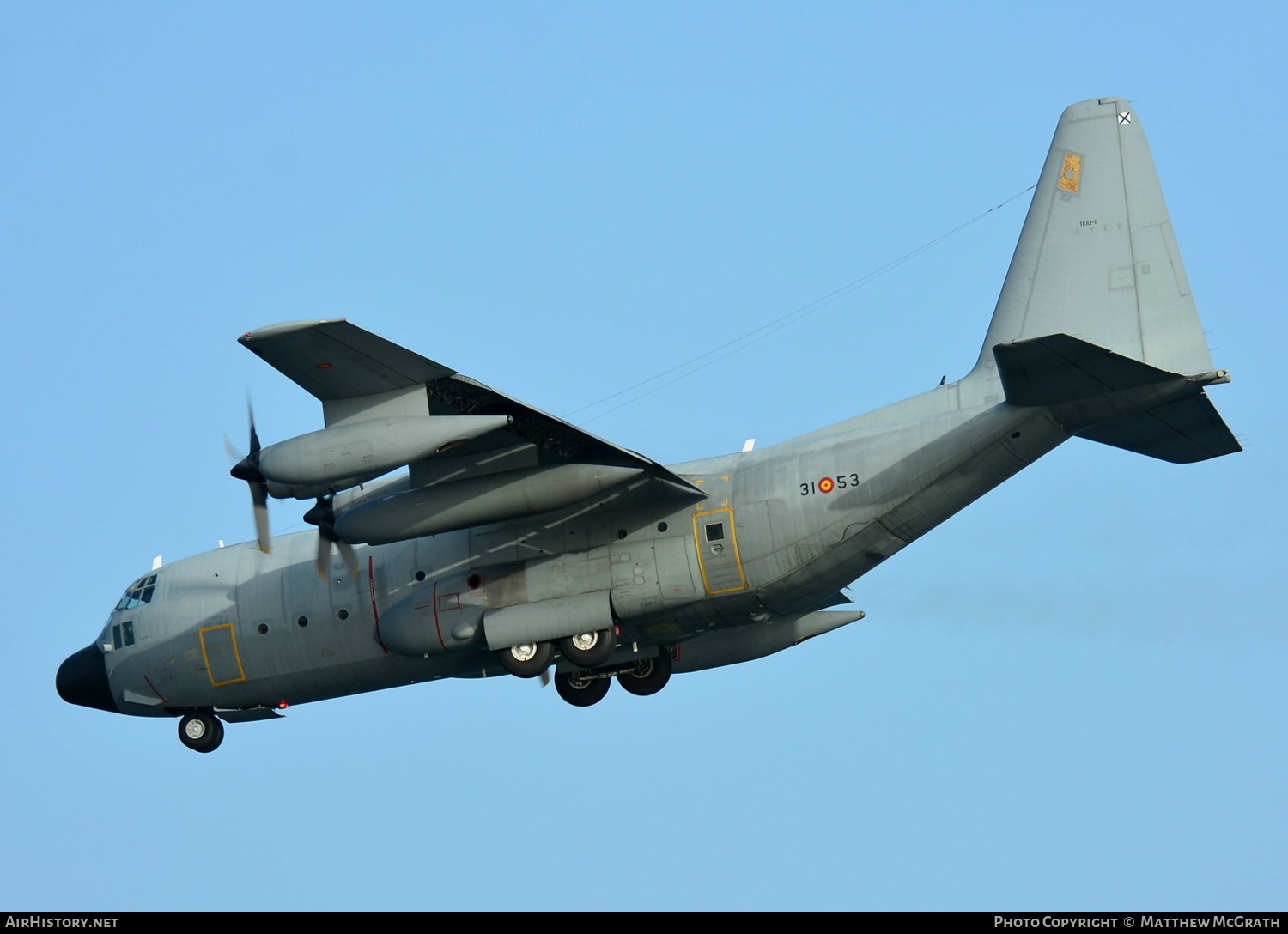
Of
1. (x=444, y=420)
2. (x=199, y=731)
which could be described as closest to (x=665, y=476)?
(x=444, y=420)

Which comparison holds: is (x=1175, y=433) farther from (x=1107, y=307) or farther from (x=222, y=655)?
(x=222, y=655)

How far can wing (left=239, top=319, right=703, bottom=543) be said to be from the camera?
20578mm

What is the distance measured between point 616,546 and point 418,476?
3.02 m

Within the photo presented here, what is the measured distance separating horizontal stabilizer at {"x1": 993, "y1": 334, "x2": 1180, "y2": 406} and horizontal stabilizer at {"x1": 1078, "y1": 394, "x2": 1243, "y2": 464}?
0.90 metres

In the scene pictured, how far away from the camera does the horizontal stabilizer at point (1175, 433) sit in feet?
71.5

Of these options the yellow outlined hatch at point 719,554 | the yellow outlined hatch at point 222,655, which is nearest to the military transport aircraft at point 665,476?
the yellow outlined hatch at point 719,554

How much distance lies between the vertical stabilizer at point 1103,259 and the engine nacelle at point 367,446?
745cm

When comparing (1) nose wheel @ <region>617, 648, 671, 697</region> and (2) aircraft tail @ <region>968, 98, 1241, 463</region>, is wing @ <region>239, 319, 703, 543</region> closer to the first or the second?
(1) nose wheel @ <region>617, 648, 671, 697</region>

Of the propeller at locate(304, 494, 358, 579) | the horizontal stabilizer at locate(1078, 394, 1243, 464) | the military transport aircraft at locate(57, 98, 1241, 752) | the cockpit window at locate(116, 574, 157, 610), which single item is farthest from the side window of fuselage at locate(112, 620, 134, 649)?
the horizontal stabilizer at locate(1078, 394, 1243, 464)

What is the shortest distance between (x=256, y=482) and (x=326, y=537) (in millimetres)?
1622

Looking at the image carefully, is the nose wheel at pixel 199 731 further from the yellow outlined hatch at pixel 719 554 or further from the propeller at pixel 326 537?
the yellow outlined hatch at pixel 719 554

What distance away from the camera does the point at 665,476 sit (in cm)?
2306
